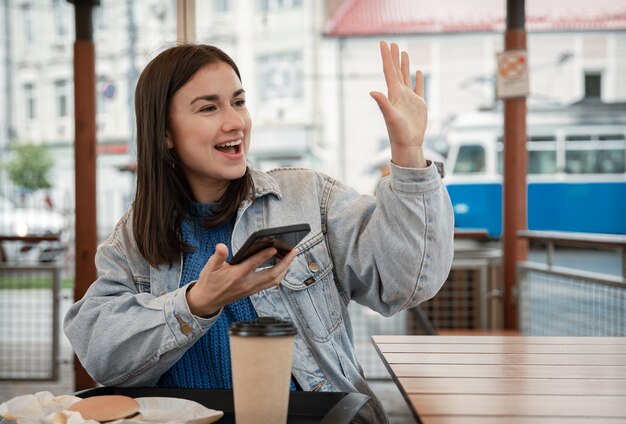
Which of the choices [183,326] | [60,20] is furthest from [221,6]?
[183,326]

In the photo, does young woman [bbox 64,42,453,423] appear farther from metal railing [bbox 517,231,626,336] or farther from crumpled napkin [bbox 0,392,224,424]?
metal railing [bbox 517,231,626,336]

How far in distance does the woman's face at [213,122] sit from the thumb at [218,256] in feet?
1.35

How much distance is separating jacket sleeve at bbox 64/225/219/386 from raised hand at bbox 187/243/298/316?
6 cm

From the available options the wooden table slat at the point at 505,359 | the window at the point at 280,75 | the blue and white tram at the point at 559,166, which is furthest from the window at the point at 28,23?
the wooden table slat at the point at 505,359

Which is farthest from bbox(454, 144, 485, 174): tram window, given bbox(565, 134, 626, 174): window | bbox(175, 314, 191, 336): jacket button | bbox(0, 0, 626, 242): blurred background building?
bbox(175, 314, 191, 336): jacket button

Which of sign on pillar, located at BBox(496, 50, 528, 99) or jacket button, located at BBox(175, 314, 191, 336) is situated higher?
sign on pillar, located at BBox(496, 50, 528, 99)

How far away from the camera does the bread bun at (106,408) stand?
1046mm

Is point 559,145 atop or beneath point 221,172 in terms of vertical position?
atop

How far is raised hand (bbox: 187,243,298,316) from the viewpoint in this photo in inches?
46.4

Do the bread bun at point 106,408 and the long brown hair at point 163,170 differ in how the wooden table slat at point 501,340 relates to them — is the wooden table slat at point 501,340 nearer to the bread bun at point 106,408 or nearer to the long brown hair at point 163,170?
the long brown hair at point 163,170

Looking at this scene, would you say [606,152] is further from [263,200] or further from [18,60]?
[18,60]

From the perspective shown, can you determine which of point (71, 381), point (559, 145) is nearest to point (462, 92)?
point (559, 145)

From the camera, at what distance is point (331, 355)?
1.56m

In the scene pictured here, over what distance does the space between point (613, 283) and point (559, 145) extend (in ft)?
36.1
